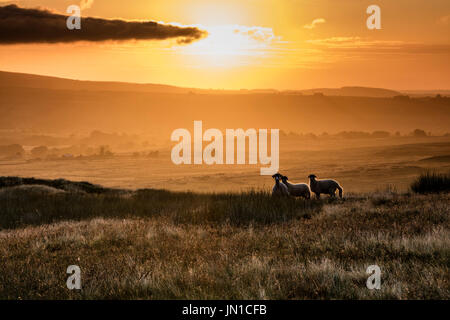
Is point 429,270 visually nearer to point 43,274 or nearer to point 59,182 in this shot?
point 43,274

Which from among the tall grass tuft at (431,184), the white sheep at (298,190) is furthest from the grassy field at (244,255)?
the tall grass tuft at (431,184)

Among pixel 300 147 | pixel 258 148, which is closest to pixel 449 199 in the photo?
pixel 300 147

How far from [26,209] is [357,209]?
1353cm

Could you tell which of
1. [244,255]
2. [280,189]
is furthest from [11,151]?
[244,255]

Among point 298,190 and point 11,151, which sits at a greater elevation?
point 298,190

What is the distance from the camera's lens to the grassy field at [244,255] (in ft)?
20.8

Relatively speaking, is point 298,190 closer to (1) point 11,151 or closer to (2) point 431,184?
(2) point 431,184

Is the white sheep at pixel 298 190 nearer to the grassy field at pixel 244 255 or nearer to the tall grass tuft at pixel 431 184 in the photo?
the grassy field at pixel 244 255

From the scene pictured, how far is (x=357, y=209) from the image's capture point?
48.1 ft

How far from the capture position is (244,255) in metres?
8.53

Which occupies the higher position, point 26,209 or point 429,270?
point 429,270

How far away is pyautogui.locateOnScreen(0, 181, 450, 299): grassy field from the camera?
20.8ft

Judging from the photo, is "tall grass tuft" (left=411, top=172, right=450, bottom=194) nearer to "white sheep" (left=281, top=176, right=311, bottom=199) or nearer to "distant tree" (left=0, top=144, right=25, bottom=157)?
"white sheep" (left=281, top=176, right=311, bottom=199)

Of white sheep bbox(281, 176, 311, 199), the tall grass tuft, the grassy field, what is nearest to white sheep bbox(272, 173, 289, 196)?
white sheep bbox(281, 176, 311, 199)
